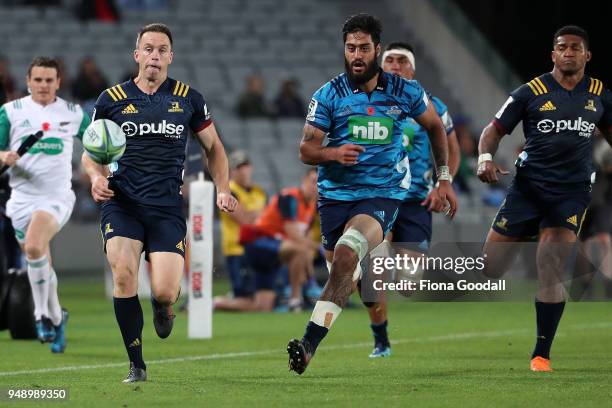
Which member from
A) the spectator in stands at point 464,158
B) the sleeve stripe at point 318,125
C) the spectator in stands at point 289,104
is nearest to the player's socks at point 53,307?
the sleeve stripe at point 318,125

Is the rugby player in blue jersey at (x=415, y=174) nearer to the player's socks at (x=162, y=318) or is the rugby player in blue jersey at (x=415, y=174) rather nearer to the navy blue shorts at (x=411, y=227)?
the navy blue shorts at (x=411, y=227)

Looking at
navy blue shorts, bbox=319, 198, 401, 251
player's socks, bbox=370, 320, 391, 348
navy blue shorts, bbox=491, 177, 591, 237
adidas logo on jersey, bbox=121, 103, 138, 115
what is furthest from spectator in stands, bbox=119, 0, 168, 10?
adidas logo on jersey, bbox=121, 103, 138, 115

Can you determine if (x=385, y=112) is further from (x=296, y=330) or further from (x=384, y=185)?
(x=296, y=330)

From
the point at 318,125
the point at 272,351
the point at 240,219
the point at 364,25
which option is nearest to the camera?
the point at 364,25

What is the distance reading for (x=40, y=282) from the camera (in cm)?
1209

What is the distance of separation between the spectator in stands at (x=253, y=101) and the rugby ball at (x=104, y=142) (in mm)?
16403

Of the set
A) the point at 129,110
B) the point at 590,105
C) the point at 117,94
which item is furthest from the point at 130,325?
the point at 590,105

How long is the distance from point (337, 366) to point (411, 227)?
1716mm

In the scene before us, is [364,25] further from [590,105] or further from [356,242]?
[590,105]

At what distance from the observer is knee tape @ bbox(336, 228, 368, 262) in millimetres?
9328

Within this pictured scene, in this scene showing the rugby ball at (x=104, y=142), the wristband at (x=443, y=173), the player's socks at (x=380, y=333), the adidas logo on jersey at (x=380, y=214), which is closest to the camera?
the rugby ball at (x=104, y=142)

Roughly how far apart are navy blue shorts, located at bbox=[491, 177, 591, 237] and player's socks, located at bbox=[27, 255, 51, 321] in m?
4.04

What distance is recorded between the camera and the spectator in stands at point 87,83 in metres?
23.4

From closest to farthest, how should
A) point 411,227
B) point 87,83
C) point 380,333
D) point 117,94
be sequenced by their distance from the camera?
point 117,94 → point 380,333 → point 411,227 → point 87,83
